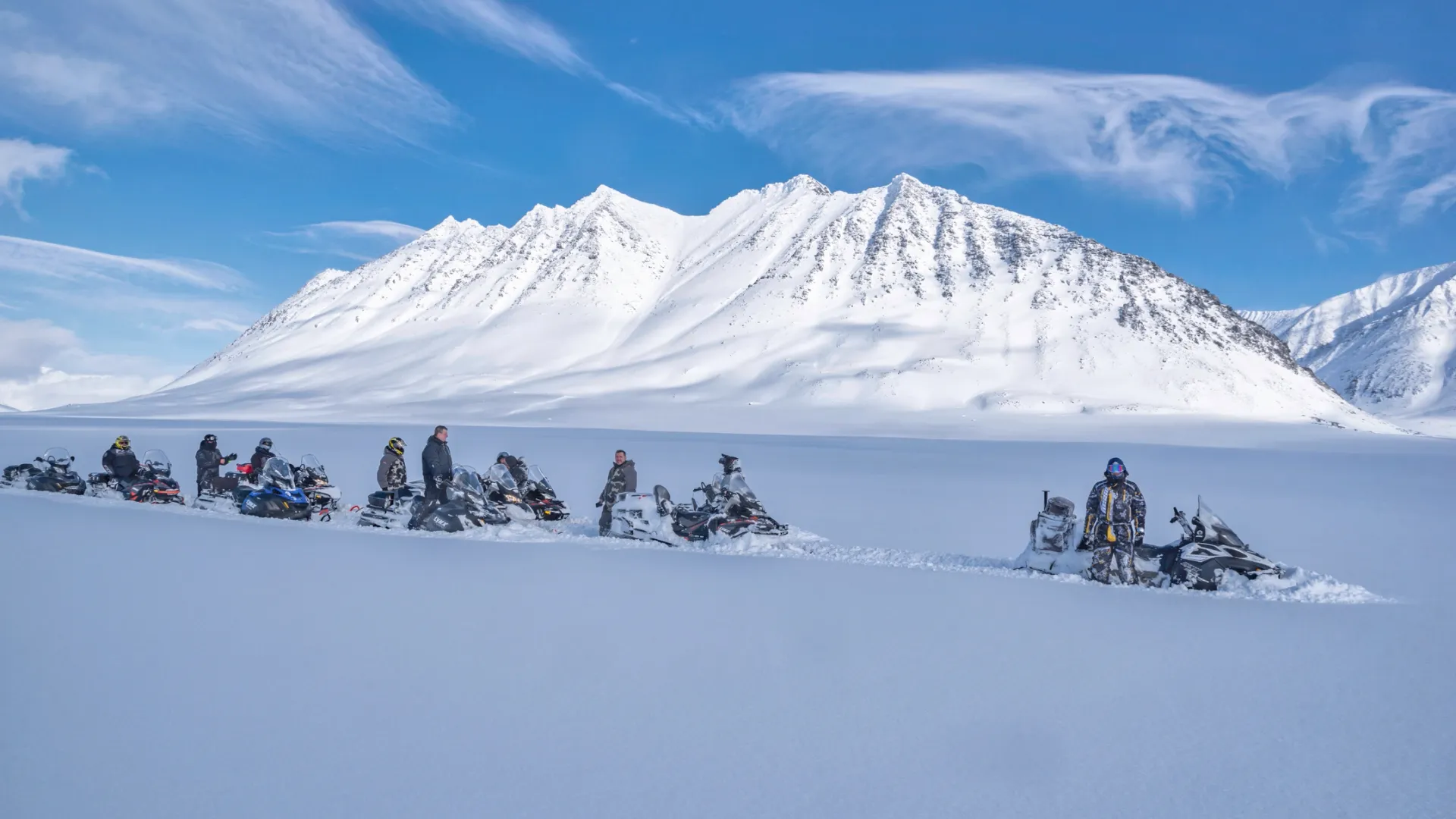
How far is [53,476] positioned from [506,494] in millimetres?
12438

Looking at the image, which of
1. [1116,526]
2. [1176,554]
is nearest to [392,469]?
[1116,526]

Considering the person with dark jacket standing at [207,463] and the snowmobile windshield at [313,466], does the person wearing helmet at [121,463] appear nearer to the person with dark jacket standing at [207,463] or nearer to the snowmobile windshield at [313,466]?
the person with dark jacket standing at [207,463]

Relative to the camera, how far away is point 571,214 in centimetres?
19125

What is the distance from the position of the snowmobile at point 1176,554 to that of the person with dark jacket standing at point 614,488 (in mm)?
6896

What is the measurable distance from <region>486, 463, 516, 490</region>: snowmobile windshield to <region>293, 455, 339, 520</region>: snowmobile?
348cm

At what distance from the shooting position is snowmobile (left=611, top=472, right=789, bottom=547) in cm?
1481

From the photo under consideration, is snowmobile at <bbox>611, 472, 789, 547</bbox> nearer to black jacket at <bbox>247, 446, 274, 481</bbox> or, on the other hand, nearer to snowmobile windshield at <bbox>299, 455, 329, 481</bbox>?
snowmobile windshield at <bbox>299, 455, 329, 481</bbox>

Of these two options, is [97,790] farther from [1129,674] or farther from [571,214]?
[571,214]

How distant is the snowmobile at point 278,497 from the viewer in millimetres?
16922

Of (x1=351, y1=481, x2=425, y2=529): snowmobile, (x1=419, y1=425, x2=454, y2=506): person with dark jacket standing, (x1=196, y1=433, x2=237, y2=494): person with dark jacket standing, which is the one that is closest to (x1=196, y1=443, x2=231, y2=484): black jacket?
(x1=196, y1=433, x2=237, y2=494): person with dark jacket standing

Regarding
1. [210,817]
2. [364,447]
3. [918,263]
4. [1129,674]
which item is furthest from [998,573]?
[918,263]

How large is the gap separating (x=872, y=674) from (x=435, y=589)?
5701 mm

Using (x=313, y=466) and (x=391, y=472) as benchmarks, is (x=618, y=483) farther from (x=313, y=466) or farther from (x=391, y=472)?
(x=313, y=466)

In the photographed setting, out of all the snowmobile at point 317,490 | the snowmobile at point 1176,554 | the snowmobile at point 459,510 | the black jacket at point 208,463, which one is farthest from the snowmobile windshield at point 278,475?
the snowmobile at point 1176,554
